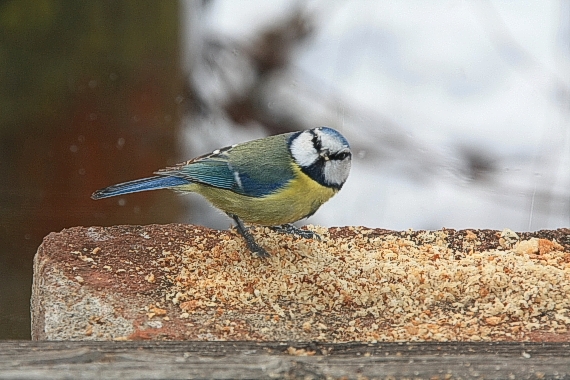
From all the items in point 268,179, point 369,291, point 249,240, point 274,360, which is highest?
point 268,179

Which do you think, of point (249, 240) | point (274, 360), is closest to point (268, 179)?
point (249, 240)

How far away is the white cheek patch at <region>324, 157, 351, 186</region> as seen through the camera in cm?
232

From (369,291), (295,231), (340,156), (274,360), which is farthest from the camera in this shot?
(295,231)

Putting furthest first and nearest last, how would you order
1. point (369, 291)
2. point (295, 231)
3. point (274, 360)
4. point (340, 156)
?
point (295, 231)
point (340, 156)
point (369, 291)
point (274, 360)

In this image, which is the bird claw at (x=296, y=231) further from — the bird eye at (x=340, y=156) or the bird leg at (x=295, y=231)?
the bird eye at (x=340, y=156)

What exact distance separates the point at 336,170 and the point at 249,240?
0.32m

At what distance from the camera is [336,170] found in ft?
7.64

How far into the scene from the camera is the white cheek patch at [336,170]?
232 centimetres

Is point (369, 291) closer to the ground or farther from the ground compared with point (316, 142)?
closer to the ground

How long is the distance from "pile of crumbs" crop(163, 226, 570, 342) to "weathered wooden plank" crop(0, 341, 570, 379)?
0.24 m

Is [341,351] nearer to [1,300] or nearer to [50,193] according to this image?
[1,300]

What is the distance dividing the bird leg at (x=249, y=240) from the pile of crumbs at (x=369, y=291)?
2 cm

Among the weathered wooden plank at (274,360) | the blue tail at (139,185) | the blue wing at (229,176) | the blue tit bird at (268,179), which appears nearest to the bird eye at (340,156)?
the blue tit bird at (268,179)

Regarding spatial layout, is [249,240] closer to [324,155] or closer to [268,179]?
[268,179]
